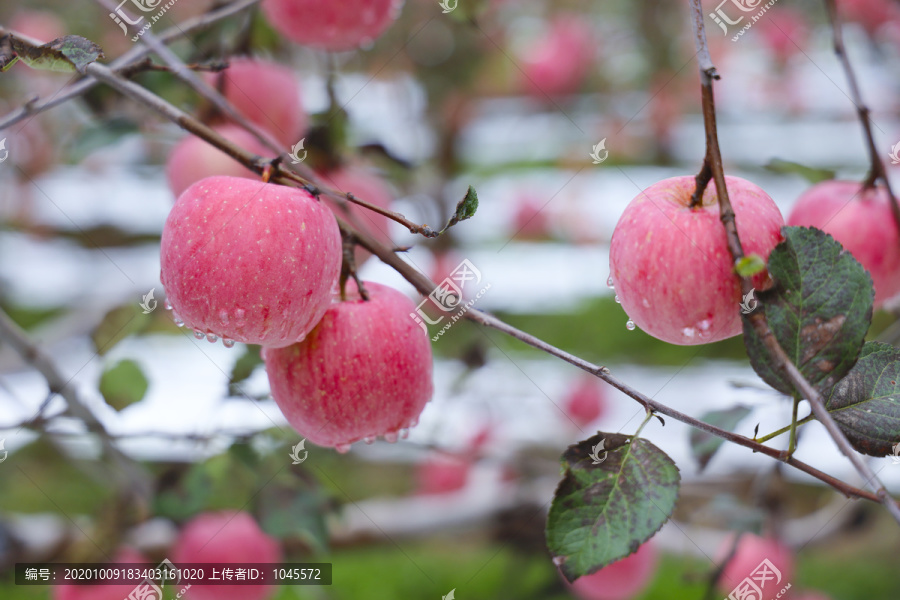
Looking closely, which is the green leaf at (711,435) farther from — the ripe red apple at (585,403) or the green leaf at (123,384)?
the ripe red apple at (585,403)

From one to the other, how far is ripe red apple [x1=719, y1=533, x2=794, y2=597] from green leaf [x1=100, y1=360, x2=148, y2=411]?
66cm

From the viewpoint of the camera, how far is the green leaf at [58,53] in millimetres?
330

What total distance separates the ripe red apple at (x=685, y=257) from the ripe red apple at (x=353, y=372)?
0.13m

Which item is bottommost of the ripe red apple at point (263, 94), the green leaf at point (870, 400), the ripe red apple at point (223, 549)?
the ripe red apple at point (223, 549)

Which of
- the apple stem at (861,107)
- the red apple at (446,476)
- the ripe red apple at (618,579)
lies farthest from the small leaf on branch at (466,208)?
the red apple at (446,476)

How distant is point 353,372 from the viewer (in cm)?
38

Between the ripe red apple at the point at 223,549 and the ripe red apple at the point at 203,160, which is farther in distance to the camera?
the ripe red apple at the point at 223,549

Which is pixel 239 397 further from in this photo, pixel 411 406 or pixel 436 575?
pixel 436 575

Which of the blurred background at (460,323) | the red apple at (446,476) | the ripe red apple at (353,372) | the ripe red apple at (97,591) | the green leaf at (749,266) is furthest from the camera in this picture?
the red apple at (446,476)

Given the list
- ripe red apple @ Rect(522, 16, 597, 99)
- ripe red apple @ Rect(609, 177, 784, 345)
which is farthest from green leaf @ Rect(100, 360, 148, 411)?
ripe red apple @ Rect(522, 16, 597, 99)

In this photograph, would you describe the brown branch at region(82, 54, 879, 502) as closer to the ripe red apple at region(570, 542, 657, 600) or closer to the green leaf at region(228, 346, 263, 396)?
the green leaf at region(228, 346, 263, 396)

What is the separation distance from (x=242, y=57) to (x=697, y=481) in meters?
1.04

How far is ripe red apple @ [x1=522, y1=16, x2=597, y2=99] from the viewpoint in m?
1.64

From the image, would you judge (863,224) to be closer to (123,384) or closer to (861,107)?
(861,107)
